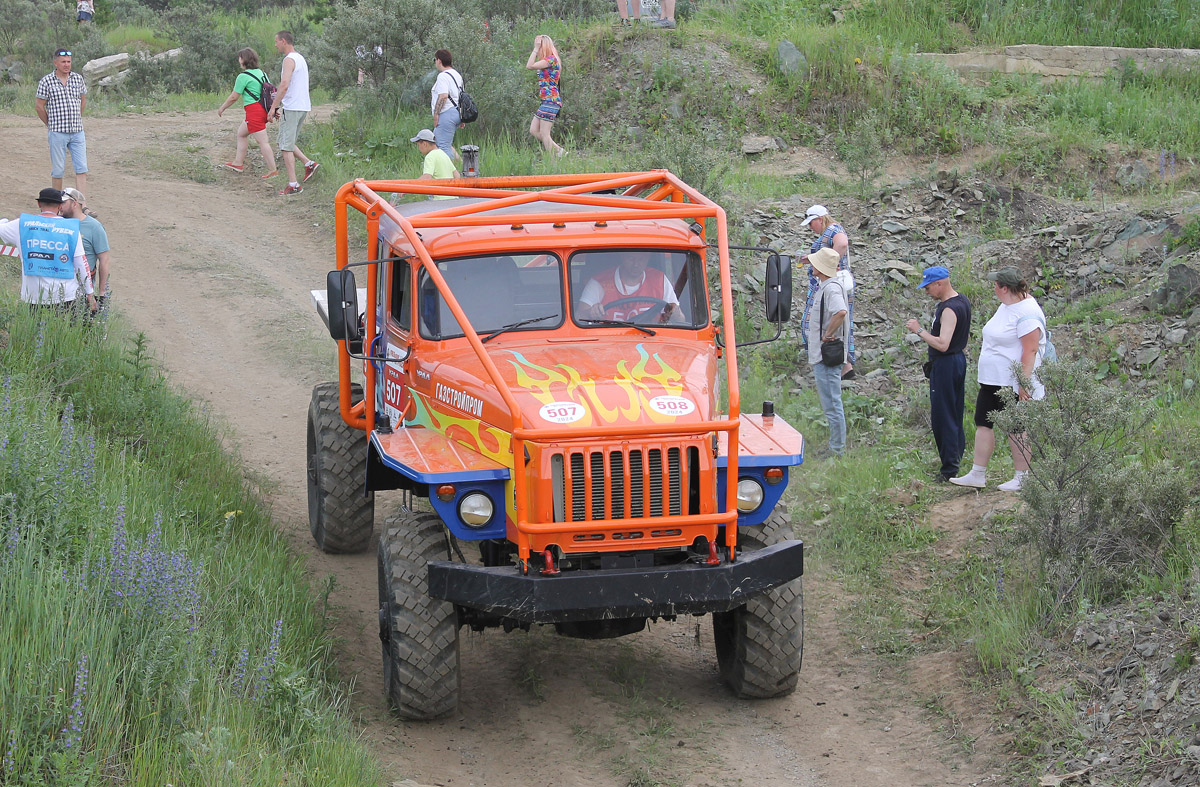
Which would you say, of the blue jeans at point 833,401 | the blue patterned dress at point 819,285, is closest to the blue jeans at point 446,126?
the blue patterned dress at point 819,285

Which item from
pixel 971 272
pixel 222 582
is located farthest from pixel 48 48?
pixel 222 582

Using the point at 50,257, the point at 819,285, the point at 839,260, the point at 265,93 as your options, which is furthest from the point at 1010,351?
the point at 265,93

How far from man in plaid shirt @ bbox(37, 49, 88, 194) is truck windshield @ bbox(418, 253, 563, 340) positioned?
9.19 meters

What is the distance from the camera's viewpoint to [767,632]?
5.88 m

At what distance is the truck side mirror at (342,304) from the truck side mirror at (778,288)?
7.56 ft

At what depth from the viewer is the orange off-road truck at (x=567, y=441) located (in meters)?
5.30

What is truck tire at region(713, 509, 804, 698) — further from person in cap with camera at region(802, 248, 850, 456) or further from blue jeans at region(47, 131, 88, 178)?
blue jeans at region(47, 131, 88, 178)

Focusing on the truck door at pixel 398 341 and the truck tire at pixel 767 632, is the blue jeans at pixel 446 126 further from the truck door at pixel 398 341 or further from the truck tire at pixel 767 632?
the truck tire at pixel 767 632

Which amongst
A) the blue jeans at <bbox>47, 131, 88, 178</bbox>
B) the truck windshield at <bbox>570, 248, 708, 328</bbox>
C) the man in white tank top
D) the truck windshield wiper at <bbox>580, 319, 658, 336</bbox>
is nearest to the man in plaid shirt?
the blue jeans at <bbox>47, 131, 88, 178</bbox>

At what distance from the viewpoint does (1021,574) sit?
21.9 ft

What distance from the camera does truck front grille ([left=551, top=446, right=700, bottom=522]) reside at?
5270 mm

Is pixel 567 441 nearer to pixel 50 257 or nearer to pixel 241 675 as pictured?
pixel 241 675

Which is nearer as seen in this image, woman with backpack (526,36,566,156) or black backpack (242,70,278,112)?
woman with backpack (526,36,566,156)

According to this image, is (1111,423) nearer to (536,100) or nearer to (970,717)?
(970,717)
